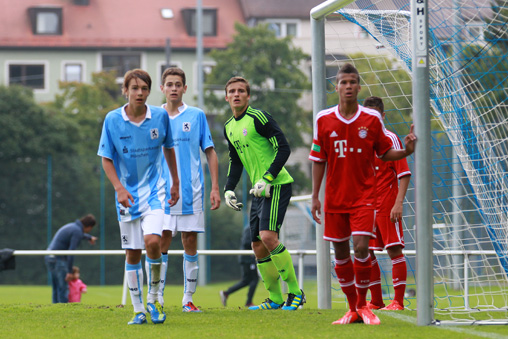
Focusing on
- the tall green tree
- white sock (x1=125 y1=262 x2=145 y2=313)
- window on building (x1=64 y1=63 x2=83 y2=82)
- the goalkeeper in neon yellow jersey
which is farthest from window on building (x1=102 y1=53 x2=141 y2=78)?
white sock (x1=125 y1=262 x2=145 y2=313)

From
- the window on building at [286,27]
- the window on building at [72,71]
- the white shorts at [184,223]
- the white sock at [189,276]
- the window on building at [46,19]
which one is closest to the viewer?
the white shorts at [184,223]

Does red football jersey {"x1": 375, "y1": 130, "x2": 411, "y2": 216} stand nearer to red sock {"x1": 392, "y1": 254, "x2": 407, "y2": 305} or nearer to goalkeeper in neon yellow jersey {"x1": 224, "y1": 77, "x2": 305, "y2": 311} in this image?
red sock {"x1": 392, "y1": 254, "x2": 407, "y2": 305}

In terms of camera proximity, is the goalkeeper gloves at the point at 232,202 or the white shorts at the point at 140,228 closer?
the white shorts at the point at 140,228

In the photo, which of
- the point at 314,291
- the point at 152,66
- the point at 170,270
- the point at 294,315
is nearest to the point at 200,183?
the point at 294,315

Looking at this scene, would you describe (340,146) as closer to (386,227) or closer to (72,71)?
(386,227)

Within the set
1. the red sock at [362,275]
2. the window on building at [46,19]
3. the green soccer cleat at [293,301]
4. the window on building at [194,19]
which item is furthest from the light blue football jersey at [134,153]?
the window on building at [46,19]

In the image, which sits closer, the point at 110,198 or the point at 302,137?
the point at 110,198

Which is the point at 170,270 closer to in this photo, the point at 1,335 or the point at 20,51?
the point at 1,335

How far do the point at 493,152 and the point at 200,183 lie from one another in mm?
2838

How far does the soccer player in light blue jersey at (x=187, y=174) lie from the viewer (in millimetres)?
8062

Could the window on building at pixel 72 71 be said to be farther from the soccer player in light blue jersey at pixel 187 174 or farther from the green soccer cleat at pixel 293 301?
the green soccer cleat at pixel 293 301

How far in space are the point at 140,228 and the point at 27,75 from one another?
47817 millimetres

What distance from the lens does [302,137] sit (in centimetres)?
4312

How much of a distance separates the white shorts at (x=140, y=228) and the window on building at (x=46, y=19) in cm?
4843
